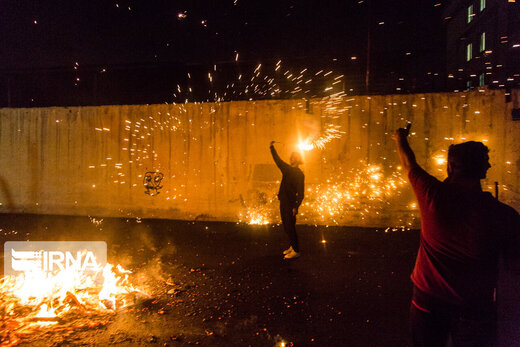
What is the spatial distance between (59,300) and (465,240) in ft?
13.1

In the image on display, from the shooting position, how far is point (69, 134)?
8117 millimetres

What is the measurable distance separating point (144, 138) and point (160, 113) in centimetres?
76

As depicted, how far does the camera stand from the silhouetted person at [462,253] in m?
1.52

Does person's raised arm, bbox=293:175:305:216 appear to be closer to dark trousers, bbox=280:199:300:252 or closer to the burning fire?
dark trousers, bbox=280:199:300:252

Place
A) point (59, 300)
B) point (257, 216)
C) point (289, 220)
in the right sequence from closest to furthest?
point (59, 300) < point (289, 220) < point (257, 216)

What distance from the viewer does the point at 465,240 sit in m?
1.54

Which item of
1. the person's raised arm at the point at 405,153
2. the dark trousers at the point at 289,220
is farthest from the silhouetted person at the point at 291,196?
the person's raised arm at the point at 405,153

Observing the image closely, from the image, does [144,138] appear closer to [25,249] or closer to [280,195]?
[25,249]

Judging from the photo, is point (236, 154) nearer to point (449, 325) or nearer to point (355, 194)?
point (355, 194)

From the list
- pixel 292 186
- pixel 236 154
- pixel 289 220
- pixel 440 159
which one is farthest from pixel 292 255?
pixel 440 159

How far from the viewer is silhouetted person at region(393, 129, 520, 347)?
59.9 inches

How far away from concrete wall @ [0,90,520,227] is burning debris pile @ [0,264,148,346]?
11.9 ft

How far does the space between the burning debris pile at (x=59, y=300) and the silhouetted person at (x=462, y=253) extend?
3.12 meters

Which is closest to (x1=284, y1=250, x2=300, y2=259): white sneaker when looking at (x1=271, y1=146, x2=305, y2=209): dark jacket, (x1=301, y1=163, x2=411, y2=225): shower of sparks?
(x1=271, y1=146, x2=305, y2=209): dark jacket
